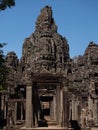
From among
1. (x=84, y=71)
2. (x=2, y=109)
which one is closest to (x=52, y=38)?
(x=84, y=71)

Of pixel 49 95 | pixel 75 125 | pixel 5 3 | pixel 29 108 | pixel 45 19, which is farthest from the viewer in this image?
pixel 45 19

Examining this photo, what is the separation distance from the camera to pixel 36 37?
72.2m

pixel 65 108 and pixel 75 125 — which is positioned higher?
pixel 65 108

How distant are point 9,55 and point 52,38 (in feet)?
39.9

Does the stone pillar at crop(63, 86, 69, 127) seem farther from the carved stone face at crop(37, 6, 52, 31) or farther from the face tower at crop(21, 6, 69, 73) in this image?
the carved stone face at crop(37, 6, 52, 31)

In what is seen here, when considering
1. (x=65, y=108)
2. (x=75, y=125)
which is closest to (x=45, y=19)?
(x=75, y=125)

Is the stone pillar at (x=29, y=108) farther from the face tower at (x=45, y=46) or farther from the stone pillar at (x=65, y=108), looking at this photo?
the face tower at (x=45, y=46)

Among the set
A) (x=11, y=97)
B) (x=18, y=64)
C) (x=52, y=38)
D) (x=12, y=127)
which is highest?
(x=52, y=38)

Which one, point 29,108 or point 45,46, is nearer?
point 29,108

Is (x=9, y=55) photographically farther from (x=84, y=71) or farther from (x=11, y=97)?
(x=11, y=97)

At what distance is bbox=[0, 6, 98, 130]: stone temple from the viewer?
72.8ft

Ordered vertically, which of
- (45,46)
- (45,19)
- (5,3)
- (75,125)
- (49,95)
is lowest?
(75,125)

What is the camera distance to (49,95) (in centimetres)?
3219

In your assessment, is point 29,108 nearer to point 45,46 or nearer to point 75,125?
point 75,125
